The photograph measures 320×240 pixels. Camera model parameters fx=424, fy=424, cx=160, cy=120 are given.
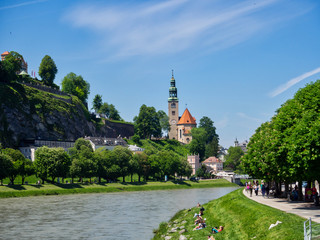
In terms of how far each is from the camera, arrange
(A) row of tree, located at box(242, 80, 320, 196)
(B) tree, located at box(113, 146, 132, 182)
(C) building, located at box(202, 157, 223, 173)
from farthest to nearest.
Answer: (C) building, located at box(202, 157, 223, 173) < (B) tree, located at box(113, 146, 132, 182) < (A) row of tree, located at box(242, 80, 320, 196)

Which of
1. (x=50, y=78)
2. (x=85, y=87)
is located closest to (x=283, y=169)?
(x=50, y=78)

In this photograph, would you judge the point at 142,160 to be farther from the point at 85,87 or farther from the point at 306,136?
the point at 306,136

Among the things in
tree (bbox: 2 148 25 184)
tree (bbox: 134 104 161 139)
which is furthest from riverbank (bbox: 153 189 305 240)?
tree (bbox: 134 104 161 139)

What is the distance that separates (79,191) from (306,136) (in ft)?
224

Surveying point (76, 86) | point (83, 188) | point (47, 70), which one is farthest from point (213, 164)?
point (83, 188)

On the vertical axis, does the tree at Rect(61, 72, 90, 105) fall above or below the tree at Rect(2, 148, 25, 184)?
above

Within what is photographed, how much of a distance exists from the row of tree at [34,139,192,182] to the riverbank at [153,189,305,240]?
5382cm

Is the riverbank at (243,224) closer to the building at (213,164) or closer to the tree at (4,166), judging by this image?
the tree at (4,166)

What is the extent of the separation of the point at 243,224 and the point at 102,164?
7839 cm

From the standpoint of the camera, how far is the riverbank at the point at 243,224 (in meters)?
24.6

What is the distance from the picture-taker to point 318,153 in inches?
1176

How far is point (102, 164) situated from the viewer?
4210 inches

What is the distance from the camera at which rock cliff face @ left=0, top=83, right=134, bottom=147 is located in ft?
394

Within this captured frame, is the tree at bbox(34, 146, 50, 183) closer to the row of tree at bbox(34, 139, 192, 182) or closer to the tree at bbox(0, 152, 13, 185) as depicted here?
the row of tree at bbox(34, 139, 192, 182)
